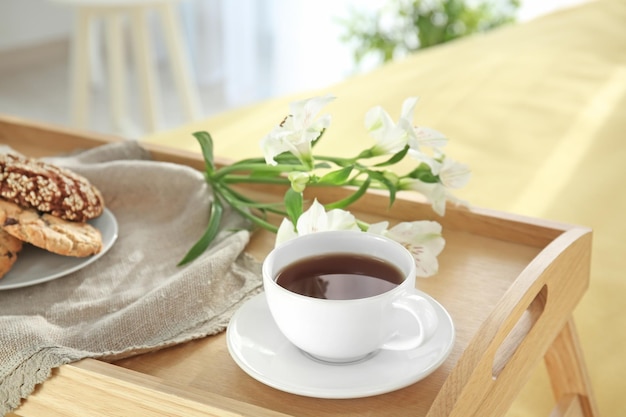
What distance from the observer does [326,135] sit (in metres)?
1.53

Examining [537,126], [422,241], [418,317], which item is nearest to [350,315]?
[418,317]

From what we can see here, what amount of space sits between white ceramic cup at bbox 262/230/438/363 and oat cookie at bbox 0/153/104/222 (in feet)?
0.98

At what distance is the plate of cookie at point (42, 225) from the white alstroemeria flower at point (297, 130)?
0.23 metres

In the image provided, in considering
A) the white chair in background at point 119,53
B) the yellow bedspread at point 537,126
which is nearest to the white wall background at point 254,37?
the white chair in background at point 119,53

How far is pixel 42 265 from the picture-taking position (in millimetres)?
915

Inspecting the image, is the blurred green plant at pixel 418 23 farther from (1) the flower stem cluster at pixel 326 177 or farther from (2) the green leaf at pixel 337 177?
(2) the green leaf at pixel 337 177

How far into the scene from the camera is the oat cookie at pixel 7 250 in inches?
34.1

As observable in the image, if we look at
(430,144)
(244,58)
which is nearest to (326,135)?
(430,144)

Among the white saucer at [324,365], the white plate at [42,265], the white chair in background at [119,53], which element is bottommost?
the white chair in background at [119,53]

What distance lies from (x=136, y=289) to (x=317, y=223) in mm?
220

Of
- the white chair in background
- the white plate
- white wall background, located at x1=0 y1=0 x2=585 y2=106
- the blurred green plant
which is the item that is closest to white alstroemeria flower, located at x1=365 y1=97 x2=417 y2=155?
the white plate

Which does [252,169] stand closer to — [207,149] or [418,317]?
[207,149]

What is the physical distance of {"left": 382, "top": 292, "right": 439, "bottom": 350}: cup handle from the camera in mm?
692

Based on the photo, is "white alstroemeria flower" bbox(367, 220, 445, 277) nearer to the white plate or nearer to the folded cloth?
the folded cloth
